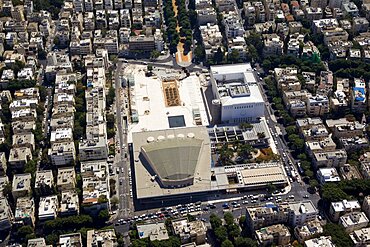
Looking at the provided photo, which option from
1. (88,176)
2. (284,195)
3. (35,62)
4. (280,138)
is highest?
(35,62)

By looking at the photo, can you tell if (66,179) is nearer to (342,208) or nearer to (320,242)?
(320,242)

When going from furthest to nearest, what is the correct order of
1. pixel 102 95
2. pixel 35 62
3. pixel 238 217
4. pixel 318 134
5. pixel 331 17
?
pixel 331 17 → pixel 35 62 → pixel 102 95 → pixel 318 134 → pixel 238 217

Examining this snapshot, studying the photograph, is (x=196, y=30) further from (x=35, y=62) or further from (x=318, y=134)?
(x=318, y=134)

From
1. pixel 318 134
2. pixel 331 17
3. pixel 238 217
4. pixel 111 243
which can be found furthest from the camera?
pixel 331 17

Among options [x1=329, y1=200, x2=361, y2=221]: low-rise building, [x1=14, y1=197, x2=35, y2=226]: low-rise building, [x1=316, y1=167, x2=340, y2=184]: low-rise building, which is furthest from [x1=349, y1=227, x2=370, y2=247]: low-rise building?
[x1=14, y1=197, x2=35, y2=226]: low-rise building

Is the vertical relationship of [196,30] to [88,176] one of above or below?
above

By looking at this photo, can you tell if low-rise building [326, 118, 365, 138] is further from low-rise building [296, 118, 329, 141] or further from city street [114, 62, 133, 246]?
city street [114, 62, 133, 246]

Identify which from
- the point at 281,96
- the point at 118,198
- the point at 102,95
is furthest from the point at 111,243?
the point at 281,96

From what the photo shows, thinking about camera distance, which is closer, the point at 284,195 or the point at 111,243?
the point at 111,243

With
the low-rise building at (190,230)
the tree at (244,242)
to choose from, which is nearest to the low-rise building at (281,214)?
the tree at (244,242)
